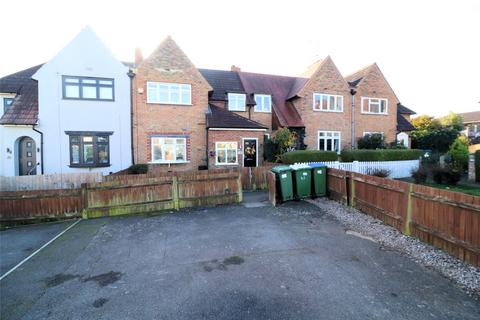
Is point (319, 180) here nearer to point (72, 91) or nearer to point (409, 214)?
point (409, 214)

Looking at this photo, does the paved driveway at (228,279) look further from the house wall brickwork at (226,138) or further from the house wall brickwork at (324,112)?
the house wall brickwork at (324,112)

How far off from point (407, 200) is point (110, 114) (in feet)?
50.5

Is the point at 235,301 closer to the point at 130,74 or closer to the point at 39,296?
the point at 39,296

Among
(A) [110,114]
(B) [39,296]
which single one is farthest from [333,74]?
(B) [39,296]

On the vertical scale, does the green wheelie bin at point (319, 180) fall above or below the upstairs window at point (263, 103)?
below

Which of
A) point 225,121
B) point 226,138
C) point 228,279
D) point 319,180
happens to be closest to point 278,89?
point 225,121

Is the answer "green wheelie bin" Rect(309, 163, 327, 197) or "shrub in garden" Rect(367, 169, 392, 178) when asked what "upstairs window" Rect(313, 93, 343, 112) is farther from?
"green wheelie bin" Rect(309, 163, 327, 197)

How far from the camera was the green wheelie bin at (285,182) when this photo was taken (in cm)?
927

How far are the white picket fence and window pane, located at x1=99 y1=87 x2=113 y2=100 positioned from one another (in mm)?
13890

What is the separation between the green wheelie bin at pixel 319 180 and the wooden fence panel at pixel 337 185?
0.78 ft

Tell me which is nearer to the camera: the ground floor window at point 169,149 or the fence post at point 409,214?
the fence post at point 409,214

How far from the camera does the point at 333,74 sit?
19.9m

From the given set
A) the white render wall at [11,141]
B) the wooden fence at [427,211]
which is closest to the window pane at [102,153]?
the white render wall at [11,141]

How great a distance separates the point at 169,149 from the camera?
51.0 ft
